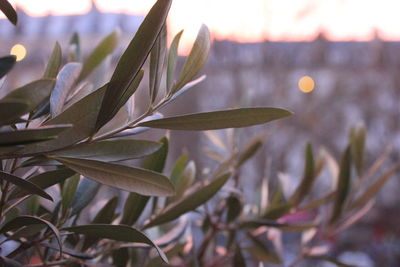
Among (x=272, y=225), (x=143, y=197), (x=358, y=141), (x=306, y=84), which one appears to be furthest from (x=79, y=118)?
(x=306, y=84)

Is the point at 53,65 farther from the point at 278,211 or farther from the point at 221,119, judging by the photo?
the point at 278,211

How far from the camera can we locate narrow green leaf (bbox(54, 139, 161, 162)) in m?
0.23

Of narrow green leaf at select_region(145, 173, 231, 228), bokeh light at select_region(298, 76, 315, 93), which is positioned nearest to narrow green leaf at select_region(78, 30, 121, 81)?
narrow green leaf at select_region(145, 173, 231, 228)

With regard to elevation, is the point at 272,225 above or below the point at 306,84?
below

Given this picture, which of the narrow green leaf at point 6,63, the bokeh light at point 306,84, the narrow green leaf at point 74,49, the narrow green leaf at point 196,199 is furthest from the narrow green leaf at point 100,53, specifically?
the bokeh light at point 306,84

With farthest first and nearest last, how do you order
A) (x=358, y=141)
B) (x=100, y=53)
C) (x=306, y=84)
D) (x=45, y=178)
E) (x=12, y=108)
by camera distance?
(x=306, y=84) → (x=358, y=141) → (x=100, y=53) → (x=45, y=178) → (x=12, y=108)

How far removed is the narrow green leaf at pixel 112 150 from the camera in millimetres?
233

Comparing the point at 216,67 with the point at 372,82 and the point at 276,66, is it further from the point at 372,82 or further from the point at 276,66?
the point at 372,82

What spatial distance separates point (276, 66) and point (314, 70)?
1.03 ft

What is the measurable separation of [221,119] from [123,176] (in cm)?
5

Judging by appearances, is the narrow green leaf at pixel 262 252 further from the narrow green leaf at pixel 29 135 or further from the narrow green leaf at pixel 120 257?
the narrow green leaf at pixel 29 135

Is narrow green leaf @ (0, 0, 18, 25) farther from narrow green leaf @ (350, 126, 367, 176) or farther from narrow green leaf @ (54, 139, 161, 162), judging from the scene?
narrow green leaf @ (350, 126, 367, 176)

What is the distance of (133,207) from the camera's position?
0.34m

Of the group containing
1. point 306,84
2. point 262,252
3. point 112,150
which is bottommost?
point 262,252
